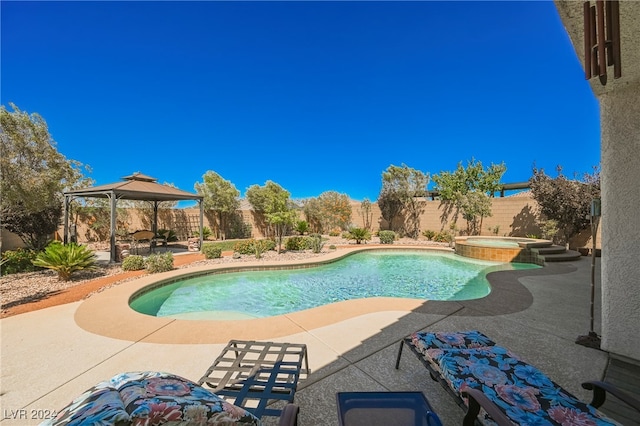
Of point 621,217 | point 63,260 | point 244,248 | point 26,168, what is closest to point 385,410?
point 621,217

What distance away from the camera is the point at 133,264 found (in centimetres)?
785

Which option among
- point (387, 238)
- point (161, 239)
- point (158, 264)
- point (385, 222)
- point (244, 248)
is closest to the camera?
point (158, 264)

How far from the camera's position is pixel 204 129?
24531 millimetres

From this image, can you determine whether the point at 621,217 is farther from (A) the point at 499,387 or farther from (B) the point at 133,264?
(B) the point at 133,264

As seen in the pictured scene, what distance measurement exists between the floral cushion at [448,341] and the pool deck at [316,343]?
0.38 m

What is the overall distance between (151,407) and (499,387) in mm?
2035

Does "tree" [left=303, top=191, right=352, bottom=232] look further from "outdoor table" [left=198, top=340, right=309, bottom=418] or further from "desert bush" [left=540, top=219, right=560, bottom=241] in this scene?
"outdoor table" [left=198, top=340, right=309, bottom=418]

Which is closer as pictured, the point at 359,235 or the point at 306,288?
the point at 306,288

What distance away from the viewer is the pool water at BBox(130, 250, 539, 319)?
5645 mm

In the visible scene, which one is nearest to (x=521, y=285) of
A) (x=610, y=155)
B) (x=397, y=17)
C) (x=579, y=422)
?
(x=610, y=155)

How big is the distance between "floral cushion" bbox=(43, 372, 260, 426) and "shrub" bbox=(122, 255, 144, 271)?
317 inches

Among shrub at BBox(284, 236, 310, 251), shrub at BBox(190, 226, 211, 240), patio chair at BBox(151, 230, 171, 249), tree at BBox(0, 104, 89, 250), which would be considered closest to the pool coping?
tree at BBox(0, 104, 89, 250)

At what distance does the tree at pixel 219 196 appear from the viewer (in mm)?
16906

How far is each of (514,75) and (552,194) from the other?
689 centimetres
